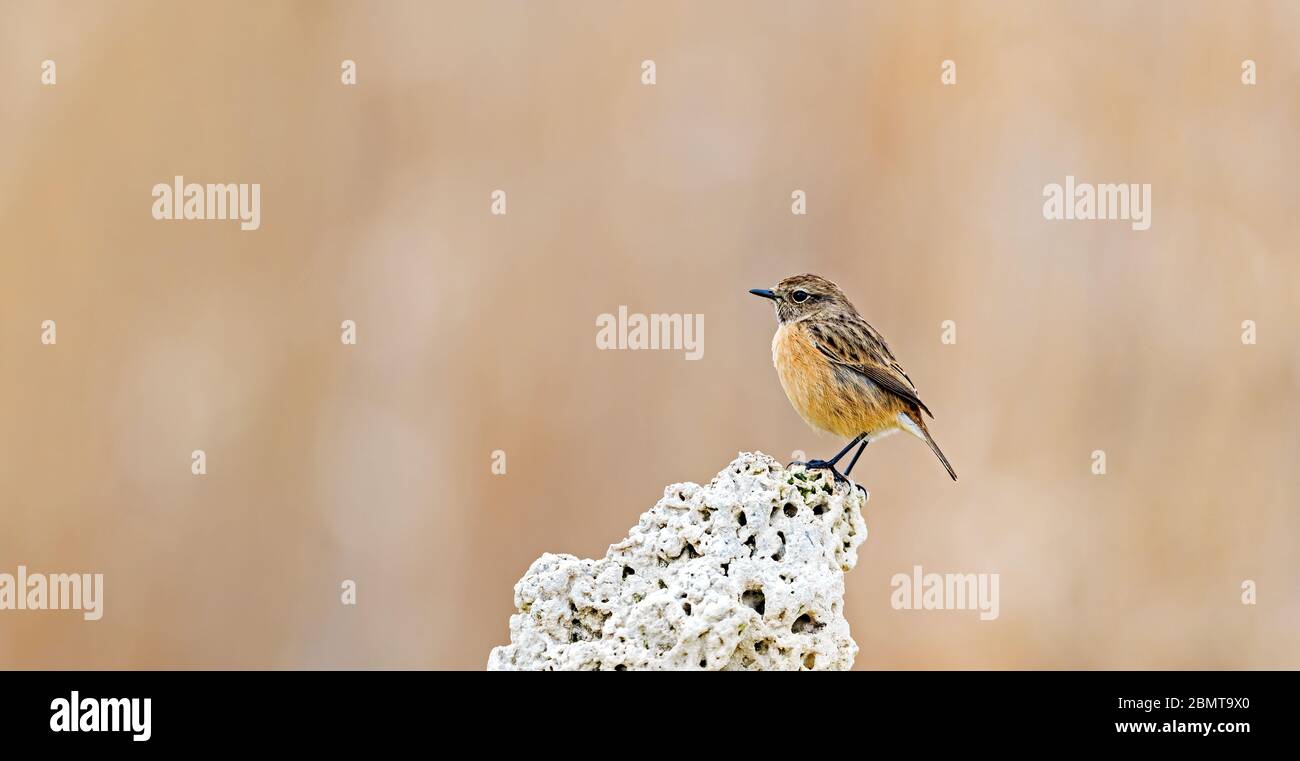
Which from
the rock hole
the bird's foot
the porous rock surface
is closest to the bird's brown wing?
the bird's foot

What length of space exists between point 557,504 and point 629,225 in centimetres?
294

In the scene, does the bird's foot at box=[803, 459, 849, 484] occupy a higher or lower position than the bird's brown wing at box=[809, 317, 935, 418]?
lower

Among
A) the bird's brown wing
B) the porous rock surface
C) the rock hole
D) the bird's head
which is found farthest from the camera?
the bird's head

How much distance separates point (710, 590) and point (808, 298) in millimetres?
2404

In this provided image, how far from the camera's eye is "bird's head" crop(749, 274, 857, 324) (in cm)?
652

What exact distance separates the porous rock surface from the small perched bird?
1457mm

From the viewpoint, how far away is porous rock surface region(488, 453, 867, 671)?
4.52 m

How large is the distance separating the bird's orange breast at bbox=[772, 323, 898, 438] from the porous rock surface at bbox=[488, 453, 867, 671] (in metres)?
1.44

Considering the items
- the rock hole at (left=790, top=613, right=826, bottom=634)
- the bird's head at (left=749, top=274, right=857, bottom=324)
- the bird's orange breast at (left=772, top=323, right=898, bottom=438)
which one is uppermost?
the bird's head at (left=749, top=274, right=857, bottom=324)

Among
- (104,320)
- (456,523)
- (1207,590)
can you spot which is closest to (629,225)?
(456,523)

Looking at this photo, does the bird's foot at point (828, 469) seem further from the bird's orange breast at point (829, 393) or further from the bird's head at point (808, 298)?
the bird's head at point (808, 298)

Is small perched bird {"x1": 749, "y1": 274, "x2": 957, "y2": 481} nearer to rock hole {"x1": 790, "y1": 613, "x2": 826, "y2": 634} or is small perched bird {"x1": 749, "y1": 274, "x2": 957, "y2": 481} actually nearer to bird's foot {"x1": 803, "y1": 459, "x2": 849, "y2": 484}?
bird's foot {"x1": 803, "y1": 459, "x2": 849, "y2": 484}

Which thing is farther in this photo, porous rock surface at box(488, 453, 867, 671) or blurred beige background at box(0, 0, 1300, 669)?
blurred beige background at box(0, 0, 1300, 669)

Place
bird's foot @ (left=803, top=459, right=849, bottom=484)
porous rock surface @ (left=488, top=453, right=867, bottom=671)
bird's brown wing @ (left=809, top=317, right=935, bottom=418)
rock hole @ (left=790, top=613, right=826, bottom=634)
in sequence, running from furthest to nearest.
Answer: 1. bird's brown wing @ (left=809, top=317, right=935, bottom=418)
2. bird's foot @ (left=803, top=459, right=849, bottom=484)
3. rock hole @ (left=790, top=613, right=826, bottom=634)
4. porous rock surface @ (left=488, top=453, right=867, bottom=671)
